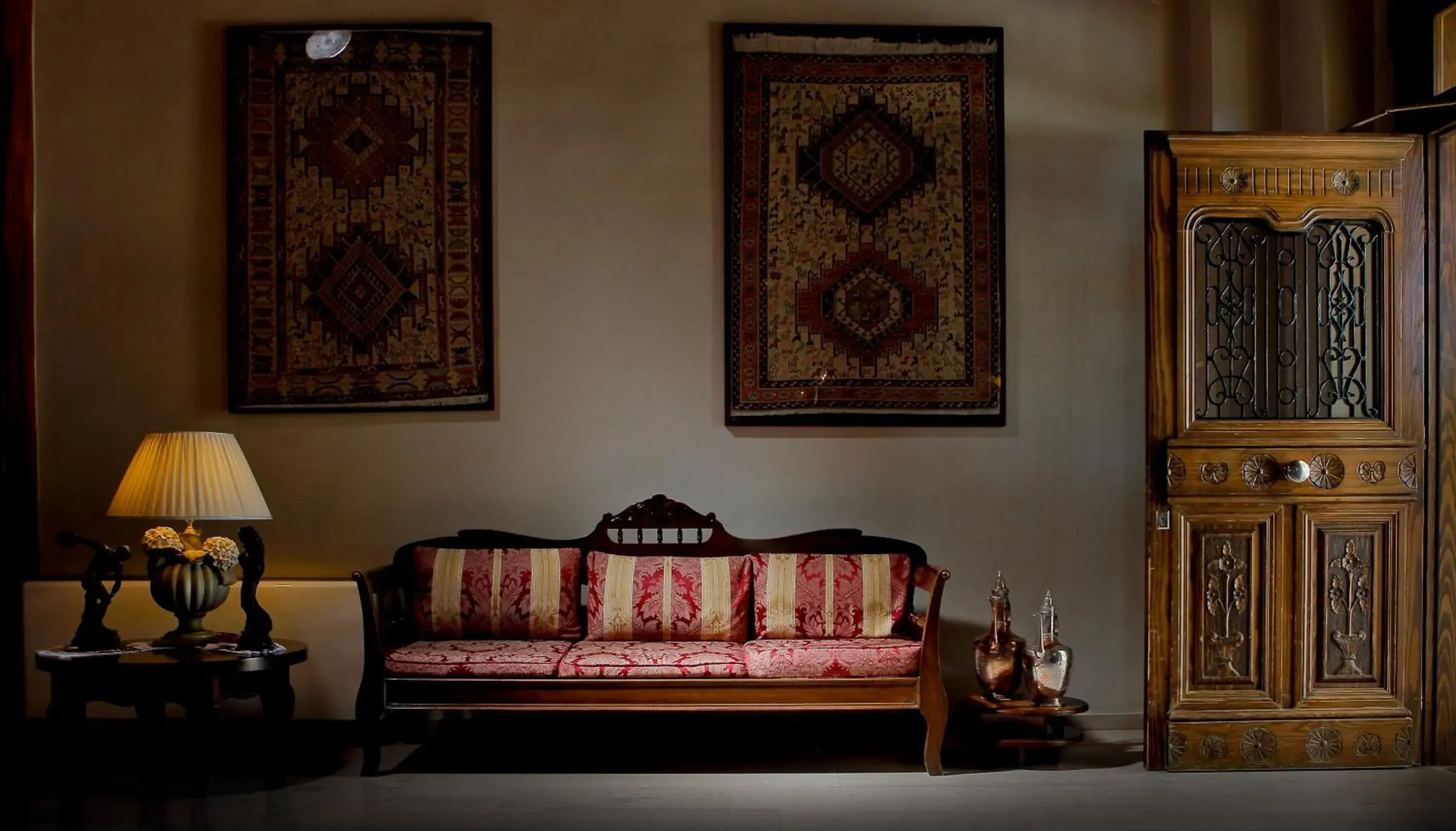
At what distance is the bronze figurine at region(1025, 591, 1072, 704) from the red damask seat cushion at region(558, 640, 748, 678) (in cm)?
109

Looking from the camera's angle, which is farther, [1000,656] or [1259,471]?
[1000,656]

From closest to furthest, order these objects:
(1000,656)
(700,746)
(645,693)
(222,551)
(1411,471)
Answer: (645,693) < (222,551) < (1411,471) < (1000,656) < (700,746)

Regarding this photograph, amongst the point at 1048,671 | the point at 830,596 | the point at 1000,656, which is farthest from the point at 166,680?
the point at 1048,671

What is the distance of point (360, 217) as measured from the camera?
4.99 metres

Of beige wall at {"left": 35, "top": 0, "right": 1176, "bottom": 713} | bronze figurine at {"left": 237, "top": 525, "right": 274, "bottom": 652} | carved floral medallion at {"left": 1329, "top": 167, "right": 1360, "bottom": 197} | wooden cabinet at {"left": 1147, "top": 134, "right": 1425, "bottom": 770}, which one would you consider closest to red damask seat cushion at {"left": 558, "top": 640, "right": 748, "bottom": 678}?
beige wall at {"left": 35, "top": 0, "right": 1176, "bottom": 713}

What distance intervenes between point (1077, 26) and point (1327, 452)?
1.99 metres

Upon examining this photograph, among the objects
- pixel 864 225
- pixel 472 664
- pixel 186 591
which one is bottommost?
pixel 472 664

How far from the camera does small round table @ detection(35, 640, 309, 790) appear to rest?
3965 mm

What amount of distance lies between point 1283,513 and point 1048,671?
3.31 ft

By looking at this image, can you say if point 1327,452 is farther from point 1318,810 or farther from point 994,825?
point 994,825

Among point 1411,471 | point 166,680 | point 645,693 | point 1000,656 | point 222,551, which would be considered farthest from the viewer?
point 1000,656

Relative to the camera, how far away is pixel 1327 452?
4391 mm

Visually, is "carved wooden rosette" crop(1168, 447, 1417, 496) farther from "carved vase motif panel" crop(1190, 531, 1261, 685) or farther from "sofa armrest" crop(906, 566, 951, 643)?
"sofa armrest" crop(906, 566, 951, 643)

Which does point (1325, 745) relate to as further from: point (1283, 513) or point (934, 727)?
point (934, 727)
